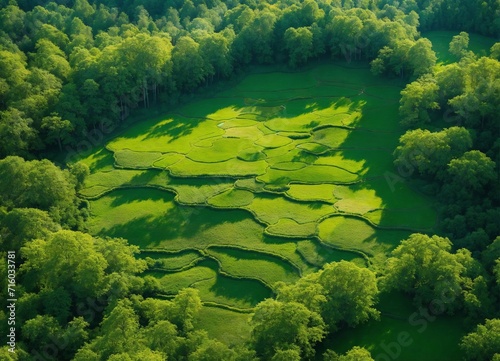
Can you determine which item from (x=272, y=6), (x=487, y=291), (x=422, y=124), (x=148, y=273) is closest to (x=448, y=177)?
(x=422, y=124)

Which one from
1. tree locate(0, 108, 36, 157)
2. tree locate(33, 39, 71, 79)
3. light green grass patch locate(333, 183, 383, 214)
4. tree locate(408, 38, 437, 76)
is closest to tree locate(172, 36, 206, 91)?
tree locate(33, 39, 71, 79)

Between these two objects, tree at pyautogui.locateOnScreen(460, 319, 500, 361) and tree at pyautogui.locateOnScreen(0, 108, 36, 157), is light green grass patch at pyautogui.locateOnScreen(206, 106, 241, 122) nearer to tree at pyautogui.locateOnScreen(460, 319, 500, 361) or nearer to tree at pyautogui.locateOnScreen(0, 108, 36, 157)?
tree at pyautogui.locateOnScreen(0, 108, 36, 157)

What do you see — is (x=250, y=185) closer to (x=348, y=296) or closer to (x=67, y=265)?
(x=348, y=296)

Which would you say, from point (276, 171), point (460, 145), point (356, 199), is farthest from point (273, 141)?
point (460, 145)

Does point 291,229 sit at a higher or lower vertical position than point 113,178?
lower

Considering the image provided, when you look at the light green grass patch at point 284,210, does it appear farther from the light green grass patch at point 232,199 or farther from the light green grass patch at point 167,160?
the light green grass patch at point 167,160

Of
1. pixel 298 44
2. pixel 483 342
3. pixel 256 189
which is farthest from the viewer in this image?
pixel 298 44

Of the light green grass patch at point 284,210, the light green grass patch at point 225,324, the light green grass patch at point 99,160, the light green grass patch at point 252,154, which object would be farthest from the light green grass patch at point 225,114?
the light green grass patch at point 225,324
